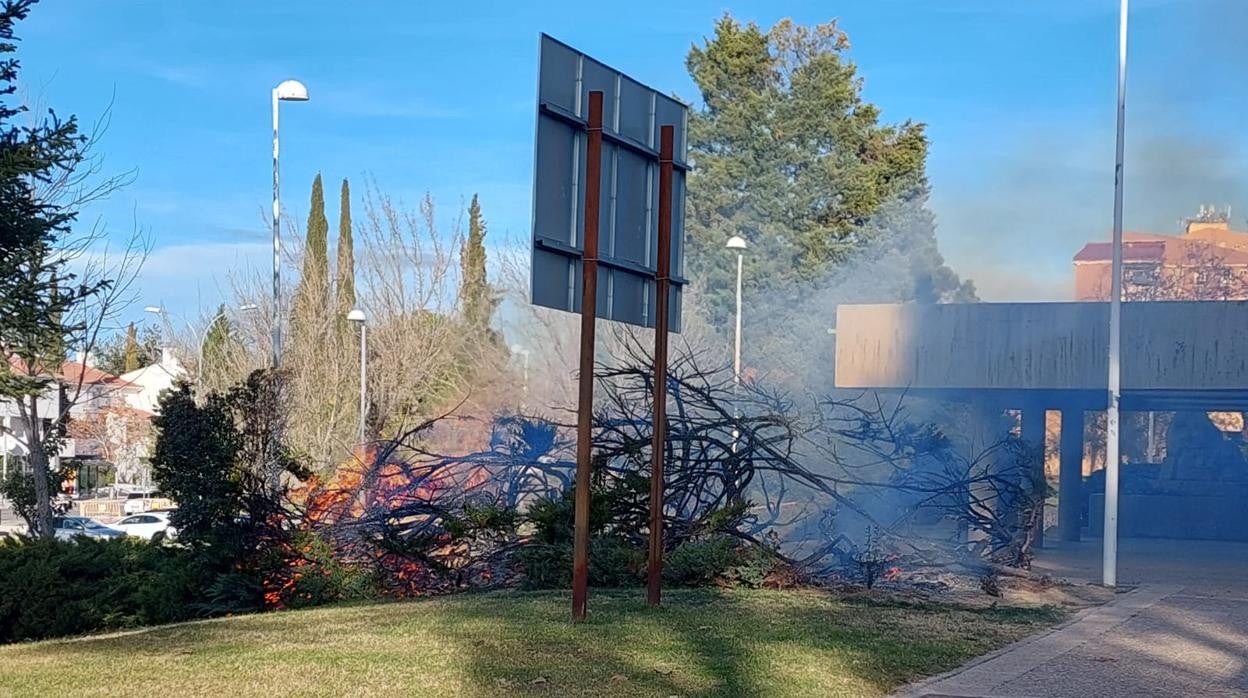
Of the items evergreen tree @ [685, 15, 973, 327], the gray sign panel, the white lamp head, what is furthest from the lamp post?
evergreen tree @ [685, 15, 973, 327]

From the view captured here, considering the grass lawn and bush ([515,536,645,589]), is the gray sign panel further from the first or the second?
bush ([515,536,645,589])

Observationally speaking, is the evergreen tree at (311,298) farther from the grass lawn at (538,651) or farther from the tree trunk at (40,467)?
the grass lawn at (538,651)

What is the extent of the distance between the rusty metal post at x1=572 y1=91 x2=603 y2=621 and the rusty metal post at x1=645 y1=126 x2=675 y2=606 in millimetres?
1019

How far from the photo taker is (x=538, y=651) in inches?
407

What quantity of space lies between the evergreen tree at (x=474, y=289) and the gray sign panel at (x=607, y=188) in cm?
2666

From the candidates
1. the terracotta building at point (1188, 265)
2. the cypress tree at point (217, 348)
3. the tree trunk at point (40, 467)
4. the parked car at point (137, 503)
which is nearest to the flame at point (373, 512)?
the tree trunk at point (40, 467)

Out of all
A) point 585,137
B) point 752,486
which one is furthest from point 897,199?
point 585,137

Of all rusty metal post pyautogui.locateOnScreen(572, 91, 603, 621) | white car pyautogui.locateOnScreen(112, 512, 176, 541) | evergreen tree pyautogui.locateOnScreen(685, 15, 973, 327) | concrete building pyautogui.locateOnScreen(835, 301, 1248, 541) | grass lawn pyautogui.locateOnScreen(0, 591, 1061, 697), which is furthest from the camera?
evergreen tree pyautogui.locateOnScreen(685, 15, 973, 327)

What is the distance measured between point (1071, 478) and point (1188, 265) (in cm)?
2590

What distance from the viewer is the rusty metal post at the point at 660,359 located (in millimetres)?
12844

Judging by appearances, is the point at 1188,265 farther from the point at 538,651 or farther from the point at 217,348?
the point at 538,651

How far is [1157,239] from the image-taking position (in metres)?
57.2

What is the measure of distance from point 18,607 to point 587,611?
8168 mm

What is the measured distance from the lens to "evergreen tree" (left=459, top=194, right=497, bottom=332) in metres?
40.3
